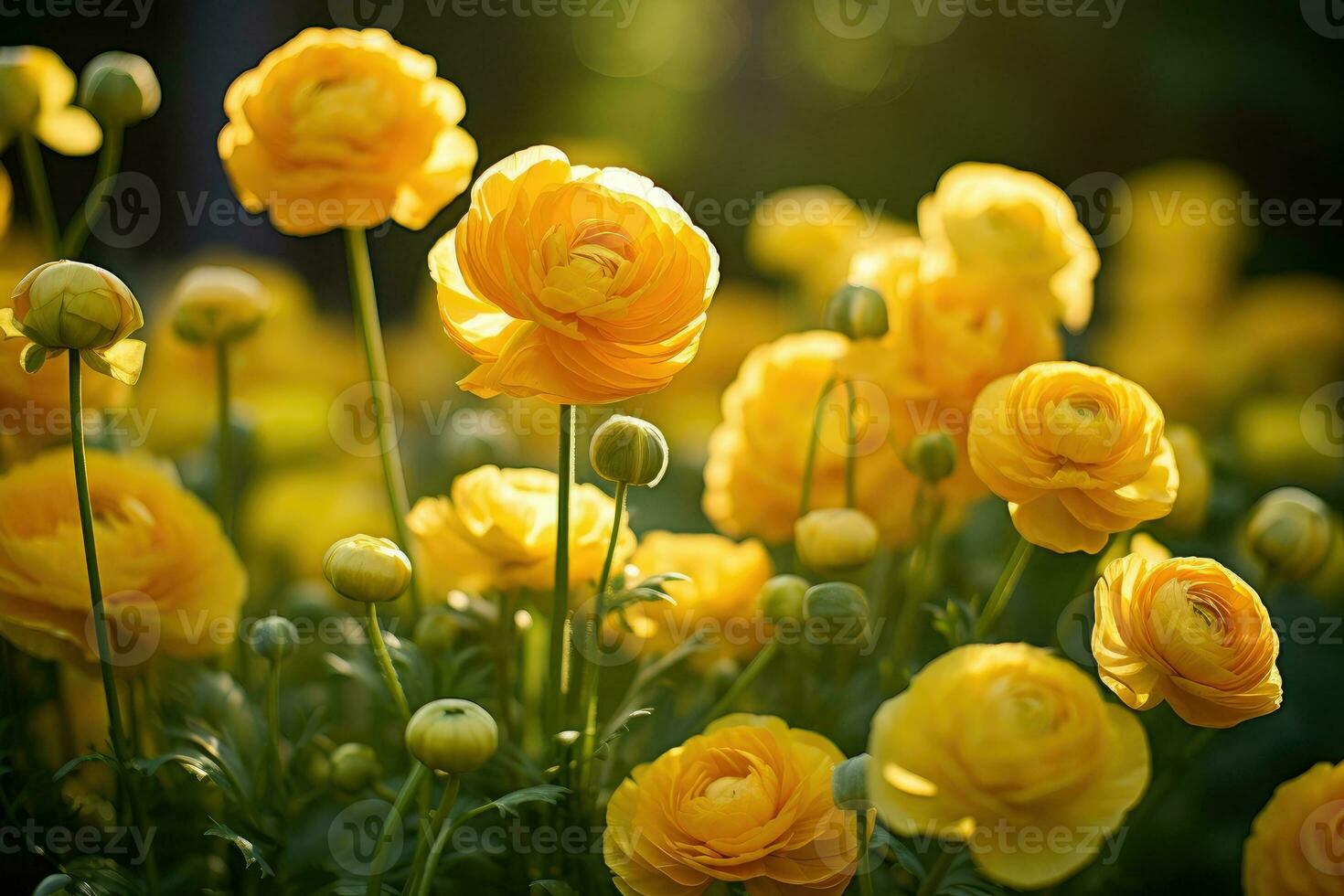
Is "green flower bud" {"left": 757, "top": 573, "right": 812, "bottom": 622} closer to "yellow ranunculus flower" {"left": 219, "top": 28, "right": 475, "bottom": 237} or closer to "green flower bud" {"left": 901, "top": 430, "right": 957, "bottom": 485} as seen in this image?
"green flower bud" {"left": 901, "top": 430, "right": 957, "bottom": 485}

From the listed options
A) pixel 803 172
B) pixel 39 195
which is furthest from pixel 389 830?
pixel 803 172

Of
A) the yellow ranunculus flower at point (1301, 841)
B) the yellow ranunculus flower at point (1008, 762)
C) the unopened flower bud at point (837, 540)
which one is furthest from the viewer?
the unopened flower bud at point (837, 540)

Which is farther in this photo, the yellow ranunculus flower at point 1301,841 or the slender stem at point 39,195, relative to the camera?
the slender stem at point 39,195

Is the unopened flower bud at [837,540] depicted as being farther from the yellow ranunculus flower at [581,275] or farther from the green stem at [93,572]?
the green stem at [93,572]

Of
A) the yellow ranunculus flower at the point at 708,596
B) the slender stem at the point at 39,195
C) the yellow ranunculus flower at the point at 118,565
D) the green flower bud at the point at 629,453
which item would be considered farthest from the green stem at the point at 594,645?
the slender stem at the point at 39,195

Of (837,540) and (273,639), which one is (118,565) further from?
(837,540)

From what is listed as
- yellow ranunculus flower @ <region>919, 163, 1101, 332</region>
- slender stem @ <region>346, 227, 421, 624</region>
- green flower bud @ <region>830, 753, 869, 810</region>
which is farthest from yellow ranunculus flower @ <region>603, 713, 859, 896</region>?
yellow ranunculus flower @ <region>919, 163, 1101, 332</region>

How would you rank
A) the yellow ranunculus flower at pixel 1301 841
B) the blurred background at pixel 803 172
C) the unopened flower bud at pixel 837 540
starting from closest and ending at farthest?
1. the yellow ranunculus flower at pixel 1301 841
2. the unopened flower bud at pixel 837 540
3. the blurred background at pixel 803 172

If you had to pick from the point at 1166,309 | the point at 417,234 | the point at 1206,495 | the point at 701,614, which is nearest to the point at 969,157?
the point at 1166,309
